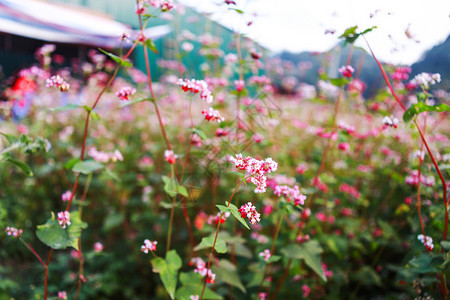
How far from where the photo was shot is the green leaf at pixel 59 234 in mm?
1273

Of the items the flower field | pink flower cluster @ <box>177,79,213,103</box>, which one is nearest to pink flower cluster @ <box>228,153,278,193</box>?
the flower field

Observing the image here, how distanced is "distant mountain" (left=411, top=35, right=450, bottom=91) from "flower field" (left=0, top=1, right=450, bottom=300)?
14cm

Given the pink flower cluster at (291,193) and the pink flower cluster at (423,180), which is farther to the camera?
the pink flower cluster at (423,180)

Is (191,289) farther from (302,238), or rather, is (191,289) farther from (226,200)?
(226,200)

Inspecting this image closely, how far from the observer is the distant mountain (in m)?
2.41

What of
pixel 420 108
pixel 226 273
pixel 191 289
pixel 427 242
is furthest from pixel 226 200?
pixel 420 108

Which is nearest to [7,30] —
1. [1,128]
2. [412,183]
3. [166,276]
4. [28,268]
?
[1,128]

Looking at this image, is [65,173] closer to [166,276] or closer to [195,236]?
[195,236]

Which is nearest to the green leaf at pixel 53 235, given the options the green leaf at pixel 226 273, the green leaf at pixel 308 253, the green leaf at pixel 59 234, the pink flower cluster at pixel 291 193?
the green leaf at pixel 59 234

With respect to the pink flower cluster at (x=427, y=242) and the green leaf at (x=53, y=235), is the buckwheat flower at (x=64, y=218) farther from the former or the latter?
the pink flower cluster at (x=427, y=242)

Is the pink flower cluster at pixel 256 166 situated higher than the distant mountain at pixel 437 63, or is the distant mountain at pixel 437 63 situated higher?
the distant mountain at pixel 437 63

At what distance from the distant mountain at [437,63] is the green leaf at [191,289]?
2415 millimetres

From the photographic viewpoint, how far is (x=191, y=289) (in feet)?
4.76

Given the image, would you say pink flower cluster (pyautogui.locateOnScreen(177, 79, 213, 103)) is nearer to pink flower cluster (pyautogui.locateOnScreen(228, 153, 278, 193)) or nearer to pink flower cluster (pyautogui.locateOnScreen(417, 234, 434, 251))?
pink flower cluster (pyautogui.locateOnScreen(228, 153, 278, 193))
